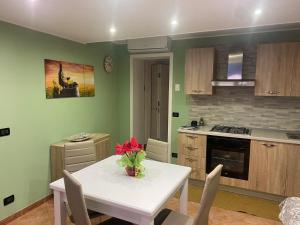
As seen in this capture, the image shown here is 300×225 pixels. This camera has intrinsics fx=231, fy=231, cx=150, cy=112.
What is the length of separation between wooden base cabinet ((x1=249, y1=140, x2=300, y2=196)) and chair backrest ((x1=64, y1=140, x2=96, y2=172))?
86.0 inches

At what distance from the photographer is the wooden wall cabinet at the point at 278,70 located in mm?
3104

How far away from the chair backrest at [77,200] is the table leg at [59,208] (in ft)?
1.14

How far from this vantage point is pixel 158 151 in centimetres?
279

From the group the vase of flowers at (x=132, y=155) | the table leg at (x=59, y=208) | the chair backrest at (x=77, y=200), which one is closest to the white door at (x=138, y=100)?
the vase of flowers at (x=132, y=155)

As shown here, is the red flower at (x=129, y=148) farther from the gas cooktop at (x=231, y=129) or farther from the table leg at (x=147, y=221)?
the gas cooktop at (x=231, y=129)

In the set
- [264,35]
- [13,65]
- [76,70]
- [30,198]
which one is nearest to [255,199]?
[264,35]

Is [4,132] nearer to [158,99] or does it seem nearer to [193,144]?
[193,144]

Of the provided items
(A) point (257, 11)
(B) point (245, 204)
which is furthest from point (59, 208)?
(A) point (257, 11)

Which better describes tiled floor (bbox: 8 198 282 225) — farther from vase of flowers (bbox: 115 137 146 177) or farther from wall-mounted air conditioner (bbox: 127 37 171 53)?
wall-mounted air conditioner (bbox: 127 37 171 53)

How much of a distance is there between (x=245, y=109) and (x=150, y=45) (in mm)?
1915

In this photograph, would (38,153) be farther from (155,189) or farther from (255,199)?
(255,199)

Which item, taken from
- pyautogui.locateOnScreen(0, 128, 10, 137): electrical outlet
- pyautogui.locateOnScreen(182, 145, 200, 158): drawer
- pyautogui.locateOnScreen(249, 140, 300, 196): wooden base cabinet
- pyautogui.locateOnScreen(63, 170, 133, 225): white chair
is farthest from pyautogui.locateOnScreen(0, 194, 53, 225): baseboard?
pyautogui.locateOnScreen(249, 140, 300, 196): wooden base cabinet

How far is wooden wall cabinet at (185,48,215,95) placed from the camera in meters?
3.62

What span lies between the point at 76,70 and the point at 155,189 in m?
2.49
